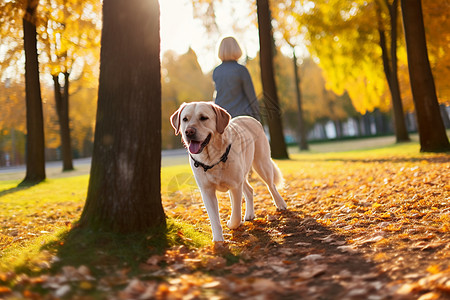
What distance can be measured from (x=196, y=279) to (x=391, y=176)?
599 centimetres

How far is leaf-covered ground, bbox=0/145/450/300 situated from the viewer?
8.38 feet

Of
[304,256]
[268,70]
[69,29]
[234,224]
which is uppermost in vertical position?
[69,29]

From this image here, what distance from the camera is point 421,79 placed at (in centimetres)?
1026

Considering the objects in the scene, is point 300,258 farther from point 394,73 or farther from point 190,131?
point 394,73

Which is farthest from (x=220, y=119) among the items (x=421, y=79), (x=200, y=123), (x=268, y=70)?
(x=268, y=70)

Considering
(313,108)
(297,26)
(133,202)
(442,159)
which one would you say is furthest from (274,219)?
(313,108)

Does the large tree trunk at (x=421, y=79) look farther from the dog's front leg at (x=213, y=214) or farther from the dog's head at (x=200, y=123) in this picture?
the dog's front leg at (x=213, y=214)

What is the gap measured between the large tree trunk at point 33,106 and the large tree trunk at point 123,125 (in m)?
9.31

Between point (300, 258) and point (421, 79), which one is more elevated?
point (421, 79)

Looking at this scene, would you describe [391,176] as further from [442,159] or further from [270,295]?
[270,295]

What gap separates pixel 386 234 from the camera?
3881 millimetres

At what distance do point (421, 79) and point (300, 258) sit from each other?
8661 millimetres

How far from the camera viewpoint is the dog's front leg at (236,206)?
4320mm

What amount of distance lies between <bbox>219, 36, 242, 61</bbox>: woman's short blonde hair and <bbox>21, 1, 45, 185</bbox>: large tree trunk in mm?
8080
